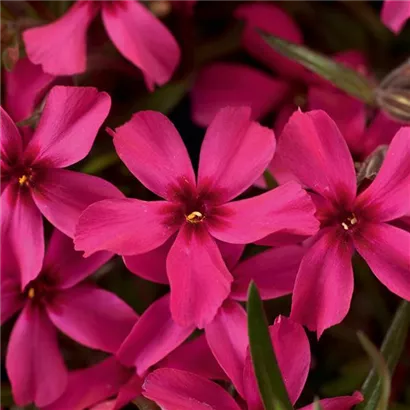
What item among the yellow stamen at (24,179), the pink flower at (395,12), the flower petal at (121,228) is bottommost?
the yellow stamen at (24,179)

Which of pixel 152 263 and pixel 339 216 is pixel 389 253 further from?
pixel 152 263

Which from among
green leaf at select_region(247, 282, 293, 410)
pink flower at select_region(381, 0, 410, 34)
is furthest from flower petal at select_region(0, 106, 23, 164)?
pink flower at select_region(381, 0, 410, 34)

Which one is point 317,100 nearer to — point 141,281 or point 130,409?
point 141,281

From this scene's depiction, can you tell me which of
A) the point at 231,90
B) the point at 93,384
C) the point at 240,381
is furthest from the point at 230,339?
the point at 231,90

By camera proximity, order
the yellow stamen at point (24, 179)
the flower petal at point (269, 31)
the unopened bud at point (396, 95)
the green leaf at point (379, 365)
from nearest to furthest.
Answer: the green leaf at point (379, 365)
the yellow stamen at point (24, 179)
the unopened bud at point (396, 95)
the flower petal at point (269, 31)

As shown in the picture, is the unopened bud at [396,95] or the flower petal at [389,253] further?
the unopened bud at [396,95]

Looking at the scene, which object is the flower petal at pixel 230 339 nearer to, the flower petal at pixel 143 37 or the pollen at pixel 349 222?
the pollen at pixel 349 222

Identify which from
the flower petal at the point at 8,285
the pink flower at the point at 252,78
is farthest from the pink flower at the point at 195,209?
the pink flower at the point at 252,78

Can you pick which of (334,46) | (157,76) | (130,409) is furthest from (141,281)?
(334,46)
